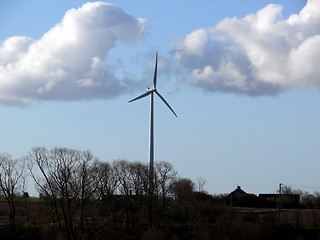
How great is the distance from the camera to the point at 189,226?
3228 inches

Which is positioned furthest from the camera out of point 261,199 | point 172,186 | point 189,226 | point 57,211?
point 261,199

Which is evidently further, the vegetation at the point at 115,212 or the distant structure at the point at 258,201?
the distant structure at the point at 258,201

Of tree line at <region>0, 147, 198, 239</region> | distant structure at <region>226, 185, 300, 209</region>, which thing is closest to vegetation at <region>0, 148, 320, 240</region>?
tree line at <region>0, 147, 198, 239</region>

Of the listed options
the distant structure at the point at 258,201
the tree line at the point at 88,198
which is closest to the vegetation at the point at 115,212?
the tree line at the point at 88,198

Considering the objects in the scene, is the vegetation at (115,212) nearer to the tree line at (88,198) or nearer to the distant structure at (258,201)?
the tree line at (88,198)

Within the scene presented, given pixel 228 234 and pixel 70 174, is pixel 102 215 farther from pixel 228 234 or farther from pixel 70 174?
pixel 228 234

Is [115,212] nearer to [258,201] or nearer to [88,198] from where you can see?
[88,198]

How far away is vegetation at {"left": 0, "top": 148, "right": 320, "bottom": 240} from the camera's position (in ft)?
251

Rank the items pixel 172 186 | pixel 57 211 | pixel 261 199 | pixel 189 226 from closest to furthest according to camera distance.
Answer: pixel 57 211 → pixel 189 226 → pixel 172 186 → pixel 261 199

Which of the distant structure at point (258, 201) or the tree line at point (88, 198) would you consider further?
the distant structure at point (258, 201)

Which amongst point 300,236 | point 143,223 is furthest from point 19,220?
point 300,236

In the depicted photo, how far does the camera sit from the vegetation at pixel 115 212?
251 feet

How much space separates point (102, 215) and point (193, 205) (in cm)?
1995

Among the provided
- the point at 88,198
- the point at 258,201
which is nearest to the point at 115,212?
the point at 88,198
